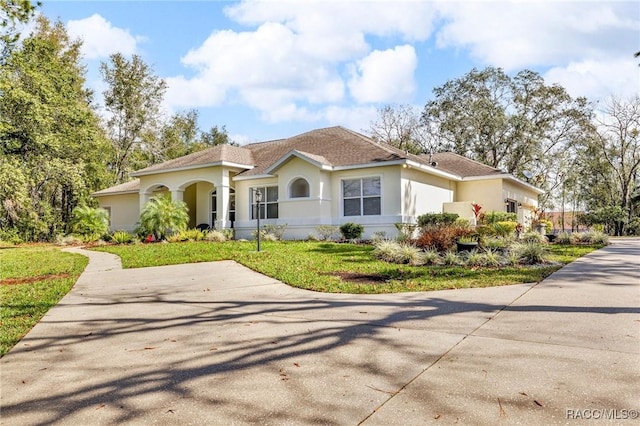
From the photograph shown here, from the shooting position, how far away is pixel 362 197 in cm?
1711

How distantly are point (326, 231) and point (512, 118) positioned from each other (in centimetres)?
2412

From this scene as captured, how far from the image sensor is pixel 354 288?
7.05m

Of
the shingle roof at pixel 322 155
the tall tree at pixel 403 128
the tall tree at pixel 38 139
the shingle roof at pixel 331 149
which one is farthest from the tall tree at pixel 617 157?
the tall tree at pixel 38 139

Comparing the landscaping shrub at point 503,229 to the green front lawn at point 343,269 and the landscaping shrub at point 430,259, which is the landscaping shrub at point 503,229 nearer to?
the green front lawn at point 343,269

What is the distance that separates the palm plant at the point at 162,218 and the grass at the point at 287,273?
519cm

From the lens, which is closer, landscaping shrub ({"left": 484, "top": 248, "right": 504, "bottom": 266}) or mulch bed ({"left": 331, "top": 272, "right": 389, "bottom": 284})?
mulch bed ({"left": 331, "top": 272, "right": 389, "bottom": 284})

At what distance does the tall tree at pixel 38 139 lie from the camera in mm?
20234

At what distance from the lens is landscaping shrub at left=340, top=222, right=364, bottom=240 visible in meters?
16.4

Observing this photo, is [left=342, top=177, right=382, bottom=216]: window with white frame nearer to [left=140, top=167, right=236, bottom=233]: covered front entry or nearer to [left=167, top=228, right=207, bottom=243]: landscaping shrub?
[left=140, top=167, right=236, bottom=233]: covered front entry

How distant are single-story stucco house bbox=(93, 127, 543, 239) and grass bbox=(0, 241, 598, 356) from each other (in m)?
3.84

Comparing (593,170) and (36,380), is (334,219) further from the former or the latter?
(593,170)

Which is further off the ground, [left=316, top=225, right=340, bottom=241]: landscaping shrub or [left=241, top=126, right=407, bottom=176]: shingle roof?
[left=241, top=126, right=407, bottom=176]: shingle roof

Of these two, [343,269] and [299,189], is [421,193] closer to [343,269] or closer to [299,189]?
[299,189]

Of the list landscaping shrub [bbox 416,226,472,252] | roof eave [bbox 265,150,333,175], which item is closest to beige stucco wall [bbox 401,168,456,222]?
roof eave [bbox 265,150,333,175]
